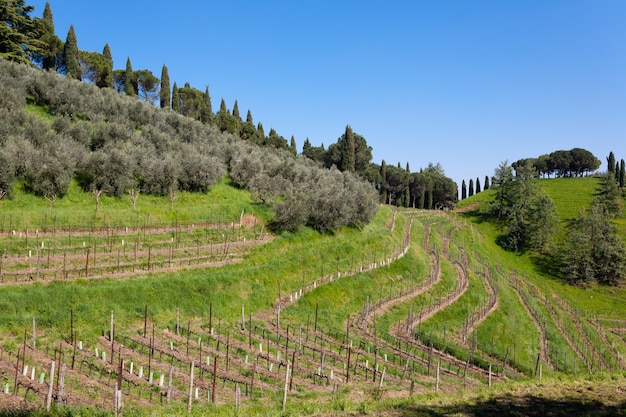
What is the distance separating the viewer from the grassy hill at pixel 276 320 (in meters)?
21.8

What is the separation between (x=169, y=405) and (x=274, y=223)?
3771cm

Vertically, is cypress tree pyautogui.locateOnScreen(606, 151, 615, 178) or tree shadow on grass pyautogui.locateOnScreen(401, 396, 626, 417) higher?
cypress tree pyautogui.locateOnScreen(606, 151, 615, 178)

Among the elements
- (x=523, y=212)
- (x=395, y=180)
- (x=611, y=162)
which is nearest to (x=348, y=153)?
(x=395, y=180)

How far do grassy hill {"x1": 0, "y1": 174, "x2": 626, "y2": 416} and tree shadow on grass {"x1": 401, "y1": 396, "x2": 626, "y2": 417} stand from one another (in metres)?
0.13

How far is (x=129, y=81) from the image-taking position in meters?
109

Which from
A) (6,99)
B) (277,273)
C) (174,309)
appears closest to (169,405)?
(174,309)

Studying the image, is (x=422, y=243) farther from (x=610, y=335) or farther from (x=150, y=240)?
(x=150, y=240)

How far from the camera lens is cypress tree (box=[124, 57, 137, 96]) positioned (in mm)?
107062

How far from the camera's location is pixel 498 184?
11556 cm

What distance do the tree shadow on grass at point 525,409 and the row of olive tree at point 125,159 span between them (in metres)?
37.1

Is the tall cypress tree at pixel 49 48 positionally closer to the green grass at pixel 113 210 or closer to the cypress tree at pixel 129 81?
the cypress tree at pixel 129 81

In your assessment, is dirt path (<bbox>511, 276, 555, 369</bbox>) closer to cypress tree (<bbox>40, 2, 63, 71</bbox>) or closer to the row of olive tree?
the row of olive tree

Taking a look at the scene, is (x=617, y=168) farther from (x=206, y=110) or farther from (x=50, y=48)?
(x=50, y=48)

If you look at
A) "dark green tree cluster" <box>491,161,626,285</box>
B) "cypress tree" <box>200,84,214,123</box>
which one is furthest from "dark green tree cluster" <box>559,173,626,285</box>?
"cypress tree" <box>200,84,214,123</box>
